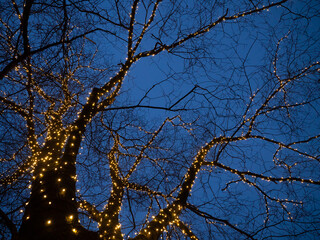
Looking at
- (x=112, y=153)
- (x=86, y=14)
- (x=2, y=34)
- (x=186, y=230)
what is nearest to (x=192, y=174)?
(x=186, y=230)

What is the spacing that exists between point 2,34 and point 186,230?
3.82 meters

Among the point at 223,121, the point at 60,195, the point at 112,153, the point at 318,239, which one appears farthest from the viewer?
the point at 112,153

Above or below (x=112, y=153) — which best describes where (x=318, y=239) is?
below

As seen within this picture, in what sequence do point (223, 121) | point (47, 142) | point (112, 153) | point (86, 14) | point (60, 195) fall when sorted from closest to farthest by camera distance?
point (60, 195)
point (86, 14)
point (47, 142)
point (223, 121)
point (112, 153)

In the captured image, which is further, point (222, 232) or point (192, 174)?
point (192, 174)

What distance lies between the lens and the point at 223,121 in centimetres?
380

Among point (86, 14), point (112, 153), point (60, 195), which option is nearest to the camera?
point (60, 195)

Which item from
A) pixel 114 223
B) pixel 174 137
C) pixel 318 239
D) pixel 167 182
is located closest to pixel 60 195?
pixel 114 223

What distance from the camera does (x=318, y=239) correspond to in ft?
10.4

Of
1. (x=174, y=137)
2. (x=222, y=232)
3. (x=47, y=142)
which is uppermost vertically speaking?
(x=174, y=137)

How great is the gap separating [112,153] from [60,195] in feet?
5.92

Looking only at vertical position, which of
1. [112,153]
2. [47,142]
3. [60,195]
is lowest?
[60,195]

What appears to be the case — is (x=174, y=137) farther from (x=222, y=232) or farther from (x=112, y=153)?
(x=222, y=232)

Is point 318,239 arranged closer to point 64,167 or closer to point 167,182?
point 167,182
